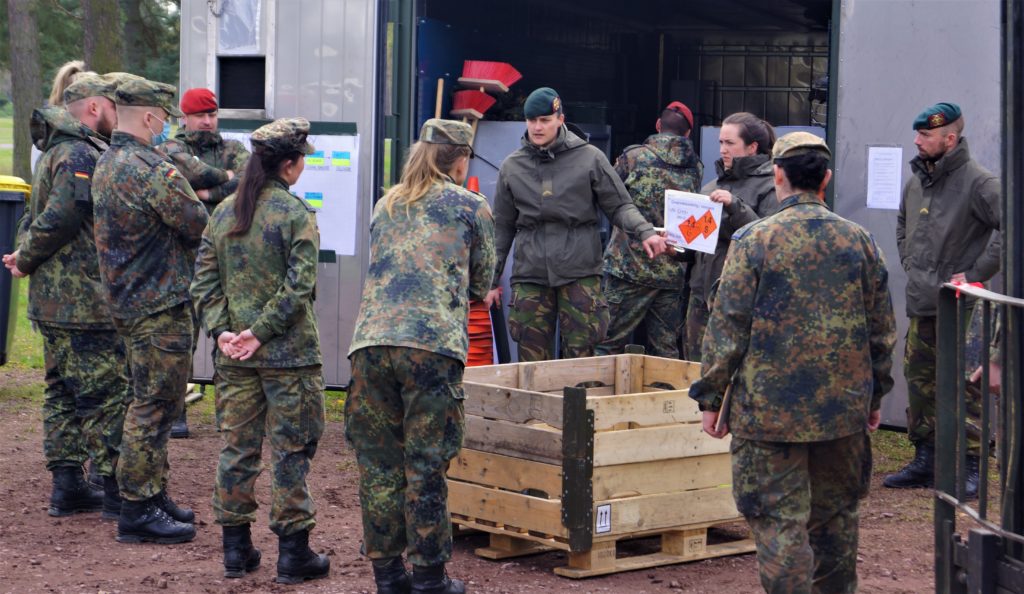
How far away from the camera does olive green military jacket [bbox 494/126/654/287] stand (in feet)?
23.4

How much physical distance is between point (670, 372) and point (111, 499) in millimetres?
2810

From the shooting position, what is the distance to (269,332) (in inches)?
200

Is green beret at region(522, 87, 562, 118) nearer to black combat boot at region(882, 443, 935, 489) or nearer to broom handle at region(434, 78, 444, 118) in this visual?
broom handle at region(434, 78, 444, 118)

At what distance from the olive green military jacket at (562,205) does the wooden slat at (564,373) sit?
837 millimetres

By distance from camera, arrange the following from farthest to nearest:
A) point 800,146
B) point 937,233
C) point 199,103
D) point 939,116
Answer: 1. point 199,103
2. point 937,233
3. point 939,116
4. point 800,146

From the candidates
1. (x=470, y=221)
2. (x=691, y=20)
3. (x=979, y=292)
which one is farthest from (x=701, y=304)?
(x=691, y=20)

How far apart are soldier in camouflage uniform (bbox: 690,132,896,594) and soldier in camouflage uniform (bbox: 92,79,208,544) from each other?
2.63 meters

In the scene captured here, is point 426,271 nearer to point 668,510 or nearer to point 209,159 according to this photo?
point 668,510

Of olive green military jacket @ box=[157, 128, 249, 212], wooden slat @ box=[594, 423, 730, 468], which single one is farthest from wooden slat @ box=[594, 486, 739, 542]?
olive green military jacket @ box=[157, 128, 249, 212]

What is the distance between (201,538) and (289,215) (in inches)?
71.6

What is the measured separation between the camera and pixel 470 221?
4.88 meters

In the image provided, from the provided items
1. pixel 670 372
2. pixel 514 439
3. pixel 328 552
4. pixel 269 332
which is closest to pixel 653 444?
pixel 514 439

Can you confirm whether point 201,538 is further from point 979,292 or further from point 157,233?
point 979,292

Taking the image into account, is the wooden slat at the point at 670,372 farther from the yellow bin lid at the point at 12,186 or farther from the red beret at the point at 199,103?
the yellow bin lid at the point at 12,186
